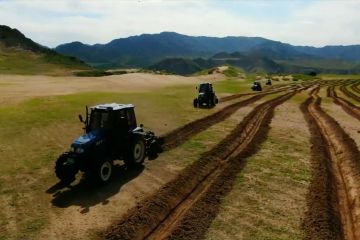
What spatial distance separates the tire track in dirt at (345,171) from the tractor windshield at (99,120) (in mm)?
9159

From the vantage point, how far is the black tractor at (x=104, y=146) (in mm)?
15109

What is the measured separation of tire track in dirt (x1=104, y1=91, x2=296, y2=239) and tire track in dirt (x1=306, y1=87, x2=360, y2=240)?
13.3 feet

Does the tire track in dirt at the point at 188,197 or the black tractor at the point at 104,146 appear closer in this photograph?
the tire track in dirt at the point at 188,197

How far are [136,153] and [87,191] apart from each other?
319 centimetres

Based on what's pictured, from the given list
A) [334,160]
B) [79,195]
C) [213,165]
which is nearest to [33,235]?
[79,195]

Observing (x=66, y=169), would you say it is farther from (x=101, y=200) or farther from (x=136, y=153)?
(x=136, y=153)

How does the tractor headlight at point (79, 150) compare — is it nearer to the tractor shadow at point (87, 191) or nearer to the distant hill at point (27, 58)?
the tractor shadow at point (87, 191)

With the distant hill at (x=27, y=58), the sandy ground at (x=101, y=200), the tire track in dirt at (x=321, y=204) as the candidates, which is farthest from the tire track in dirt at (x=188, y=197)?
the distant hill at (x=27, y=58)

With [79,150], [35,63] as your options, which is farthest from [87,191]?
[35,63]

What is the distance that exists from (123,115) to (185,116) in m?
14.6

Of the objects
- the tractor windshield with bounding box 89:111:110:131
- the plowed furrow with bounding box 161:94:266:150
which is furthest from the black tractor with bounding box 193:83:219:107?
the tractor windshield with bounding box 89:111:110:131

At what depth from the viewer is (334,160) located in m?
19.9

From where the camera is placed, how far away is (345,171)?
1808cm

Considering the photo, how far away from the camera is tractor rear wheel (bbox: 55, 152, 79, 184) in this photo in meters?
15.2
